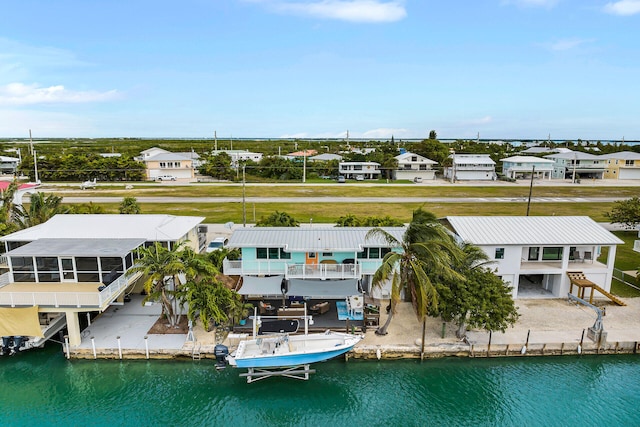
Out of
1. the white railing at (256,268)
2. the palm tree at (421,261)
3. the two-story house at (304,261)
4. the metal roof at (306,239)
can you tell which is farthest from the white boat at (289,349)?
the metal roof at (306,239)

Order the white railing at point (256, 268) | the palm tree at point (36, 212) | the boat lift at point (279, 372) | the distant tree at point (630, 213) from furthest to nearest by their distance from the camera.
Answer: the distant tree at point (630, 213), the palm tree at point (36, 212), the white railing at point (256, 268), the boat lift at point (279, 372)

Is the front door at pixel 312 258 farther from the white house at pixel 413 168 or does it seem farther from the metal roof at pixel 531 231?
the white house at pixel 413 168

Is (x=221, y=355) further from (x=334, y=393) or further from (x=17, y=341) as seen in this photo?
(x=17, y=341)

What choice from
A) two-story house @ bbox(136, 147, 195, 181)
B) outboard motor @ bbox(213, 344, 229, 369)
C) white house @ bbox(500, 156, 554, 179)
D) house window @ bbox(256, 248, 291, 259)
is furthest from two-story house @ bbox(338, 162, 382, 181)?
outboard motor @ bbox(213, 344, 229, 369)

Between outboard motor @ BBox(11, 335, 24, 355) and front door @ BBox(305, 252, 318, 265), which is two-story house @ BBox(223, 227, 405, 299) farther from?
outboard motor @ BBox(11, 335, 24, 355)

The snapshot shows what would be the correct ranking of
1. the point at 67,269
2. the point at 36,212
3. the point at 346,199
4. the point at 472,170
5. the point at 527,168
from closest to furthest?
the point at 67,269, the point at 36,212, the point at 346,199, the point at 472,170, the point at 527,168

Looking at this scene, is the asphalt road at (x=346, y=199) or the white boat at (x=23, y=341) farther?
the asphalt road at (x=346, y=199)

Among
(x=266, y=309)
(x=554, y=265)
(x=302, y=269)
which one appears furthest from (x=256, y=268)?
(x=554, y=265)
